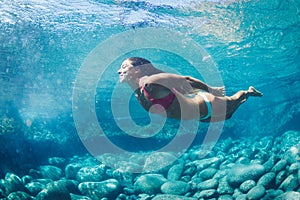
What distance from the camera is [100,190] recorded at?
8961mm

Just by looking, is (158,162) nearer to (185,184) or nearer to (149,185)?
(149,185)

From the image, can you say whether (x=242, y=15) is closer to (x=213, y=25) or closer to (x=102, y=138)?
(x=213, y=25)

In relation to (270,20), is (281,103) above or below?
above

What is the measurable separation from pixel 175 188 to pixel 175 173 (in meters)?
1.76

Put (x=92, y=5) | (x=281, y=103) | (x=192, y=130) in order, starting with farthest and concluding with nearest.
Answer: (x=281, y=103)
(x=192, y=130)
(x=92, y=5)

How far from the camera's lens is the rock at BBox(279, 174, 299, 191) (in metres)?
7.30

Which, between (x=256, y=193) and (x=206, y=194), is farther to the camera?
(x=206, y=194)

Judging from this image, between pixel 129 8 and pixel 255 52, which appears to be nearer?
pixel 129 8

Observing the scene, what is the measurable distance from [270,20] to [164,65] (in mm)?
8597

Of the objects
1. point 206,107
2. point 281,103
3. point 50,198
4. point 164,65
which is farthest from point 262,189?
point 281,103

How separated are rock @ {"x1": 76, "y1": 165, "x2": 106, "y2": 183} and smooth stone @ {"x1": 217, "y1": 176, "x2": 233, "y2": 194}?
5.42 metres

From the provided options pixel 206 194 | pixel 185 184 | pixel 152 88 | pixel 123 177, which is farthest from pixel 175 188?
pixel 152 88

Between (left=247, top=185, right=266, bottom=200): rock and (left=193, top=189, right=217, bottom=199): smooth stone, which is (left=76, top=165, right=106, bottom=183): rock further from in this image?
(left=247, top=185, right=266, bottom=200): rock

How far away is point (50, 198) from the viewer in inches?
334
